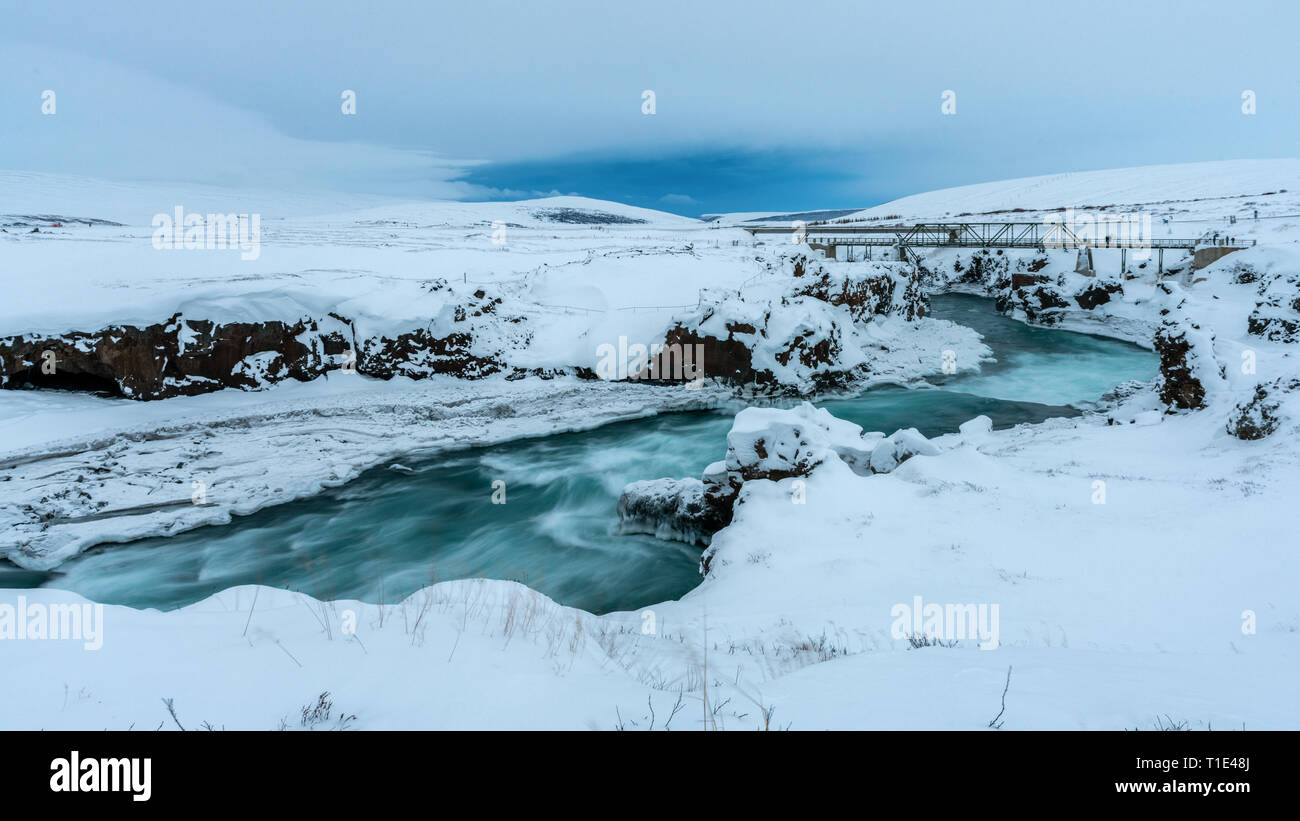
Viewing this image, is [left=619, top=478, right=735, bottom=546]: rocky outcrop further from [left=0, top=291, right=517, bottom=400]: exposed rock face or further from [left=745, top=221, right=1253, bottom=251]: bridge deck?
[left=745, top=221, right=1253, bottom=251]: bridge deck

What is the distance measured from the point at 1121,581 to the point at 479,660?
8.05m

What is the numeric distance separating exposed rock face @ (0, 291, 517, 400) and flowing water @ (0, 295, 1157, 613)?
21.6 ft

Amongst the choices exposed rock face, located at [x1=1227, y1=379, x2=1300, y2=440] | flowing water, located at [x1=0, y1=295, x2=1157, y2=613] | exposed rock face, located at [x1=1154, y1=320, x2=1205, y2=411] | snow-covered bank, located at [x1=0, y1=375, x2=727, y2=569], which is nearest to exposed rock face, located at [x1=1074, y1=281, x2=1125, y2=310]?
flowing water, located at [x1=0, y1=295, x2=1157, y2=613]

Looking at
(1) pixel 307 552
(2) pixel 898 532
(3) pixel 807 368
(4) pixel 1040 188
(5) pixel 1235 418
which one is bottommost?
(1) pixel 307 552

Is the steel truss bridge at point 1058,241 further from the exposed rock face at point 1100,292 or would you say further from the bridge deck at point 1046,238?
the exposed rock face at point 1100,292

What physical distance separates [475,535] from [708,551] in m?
5.89

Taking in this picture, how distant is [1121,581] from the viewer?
7820mm

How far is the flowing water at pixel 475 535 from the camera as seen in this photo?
11445 mm

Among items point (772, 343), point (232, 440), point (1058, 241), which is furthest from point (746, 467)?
point (1058, 241)

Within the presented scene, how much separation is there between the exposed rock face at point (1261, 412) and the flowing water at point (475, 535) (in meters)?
7.51

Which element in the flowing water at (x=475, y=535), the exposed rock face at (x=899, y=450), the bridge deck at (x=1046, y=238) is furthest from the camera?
the bridge deck at (x=1046, y=238)

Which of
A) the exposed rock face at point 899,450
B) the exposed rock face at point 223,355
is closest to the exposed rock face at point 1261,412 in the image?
the exposed rock face at point 899,450

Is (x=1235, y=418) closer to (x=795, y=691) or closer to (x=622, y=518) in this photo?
(x=622, y=518)
